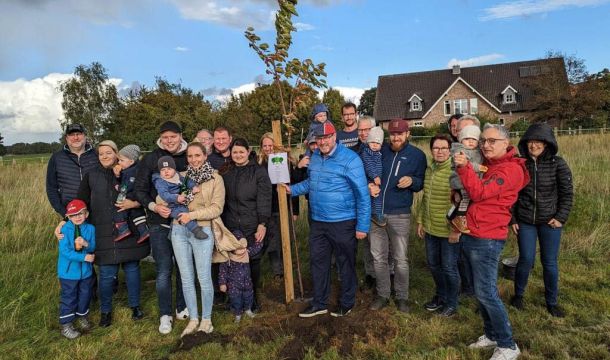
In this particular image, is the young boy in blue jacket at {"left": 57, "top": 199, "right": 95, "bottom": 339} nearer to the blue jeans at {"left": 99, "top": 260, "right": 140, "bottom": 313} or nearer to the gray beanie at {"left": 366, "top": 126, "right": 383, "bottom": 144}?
the blue jeans at {"left": 99, "top": 260, "right": 140, "bottom": 313}

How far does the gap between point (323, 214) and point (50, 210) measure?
22.2 feet

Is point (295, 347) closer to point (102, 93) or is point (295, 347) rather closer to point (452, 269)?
point (452, 269)

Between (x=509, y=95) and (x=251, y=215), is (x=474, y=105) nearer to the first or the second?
(x=509, y=95)

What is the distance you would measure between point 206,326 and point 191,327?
15cm

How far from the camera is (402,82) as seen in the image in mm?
45312

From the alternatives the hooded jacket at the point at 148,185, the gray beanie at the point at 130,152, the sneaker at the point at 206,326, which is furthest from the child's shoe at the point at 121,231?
the sneaker at the point at 206,326

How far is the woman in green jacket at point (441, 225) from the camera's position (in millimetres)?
4258

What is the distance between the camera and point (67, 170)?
189 inches

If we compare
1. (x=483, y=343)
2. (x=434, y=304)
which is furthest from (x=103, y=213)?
(x=483, y=343)

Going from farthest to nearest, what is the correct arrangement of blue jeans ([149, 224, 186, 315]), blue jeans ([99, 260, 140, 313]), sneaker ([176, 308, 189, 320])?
1. sneaker ([176, 308, 189, 320])
2. blue jeans ([99, 260, 140, 313])
3. blue jeans ([149, 224, 186, 315])

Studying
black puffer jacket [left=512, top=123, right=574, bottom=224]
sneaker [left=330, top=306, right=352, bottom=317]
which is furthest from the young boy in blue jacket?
black puffer jacket [left=512, top=123, right=574, bottom=224]

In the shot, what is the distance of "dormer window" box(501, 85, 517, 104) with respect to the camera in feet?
130

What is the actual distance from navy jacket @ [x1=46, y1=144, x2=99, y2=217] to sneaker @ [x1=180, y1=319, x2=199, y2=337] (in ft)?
6.79

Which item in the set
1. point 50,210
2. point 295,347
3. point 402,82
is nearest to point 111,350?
point 295,347
